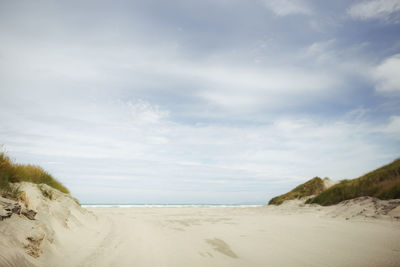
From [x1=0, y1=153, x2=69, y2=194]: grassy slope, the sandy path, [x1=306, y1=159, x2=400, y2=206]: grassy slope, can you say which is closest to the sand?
the sandy path

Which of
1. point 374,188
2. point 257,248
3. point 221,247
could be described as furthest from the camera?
point 374,188

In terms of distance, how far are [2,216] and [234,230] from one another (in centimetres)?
526

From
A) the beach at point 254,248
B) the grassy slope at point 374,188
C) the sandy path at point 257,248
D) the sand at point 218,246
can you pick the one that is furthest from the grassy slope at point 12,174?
the grassy slope at point 374,188

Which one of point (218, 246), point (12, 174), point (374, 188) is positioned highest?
point (12, 174)

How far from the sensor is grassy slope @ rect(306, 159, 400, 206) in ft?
26.7

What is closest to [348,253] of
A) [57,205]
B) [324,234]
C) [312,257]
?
[312,257]

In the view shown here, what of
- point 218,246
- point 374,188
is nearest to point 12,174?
point 218,246

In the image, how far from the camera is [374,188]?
30.3 feet

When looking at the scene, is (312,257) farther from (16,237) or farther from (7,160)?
(7,160)

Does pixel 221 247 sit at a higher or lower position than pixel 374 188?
lower

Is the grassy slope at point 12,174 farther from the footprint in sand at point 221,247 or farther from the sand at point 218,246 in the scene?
the footprint in sand at point 221,247

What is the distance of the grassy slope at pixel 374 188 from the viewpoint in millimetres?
8131

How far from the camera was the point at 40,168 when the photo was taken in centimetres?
823

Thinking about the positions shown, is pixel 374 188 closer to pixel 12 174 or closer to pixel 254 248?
pixel 254 248
